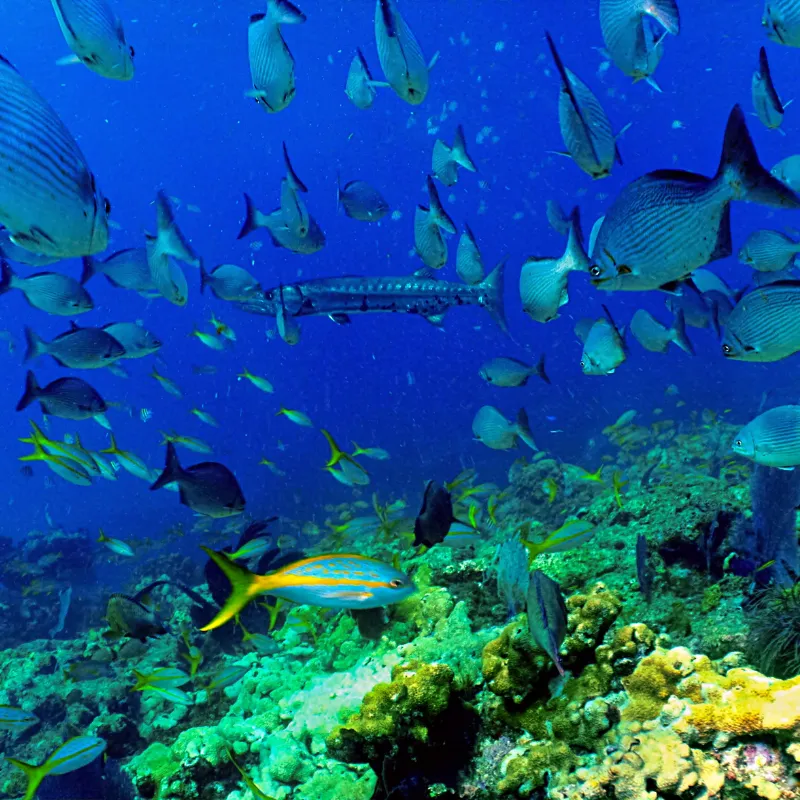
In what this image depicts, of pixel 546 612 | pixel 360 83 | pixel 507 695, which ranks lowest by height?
pixel 507 695

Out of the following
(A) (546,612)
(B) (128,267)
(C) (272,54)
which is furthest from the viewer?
(B) (128,267)

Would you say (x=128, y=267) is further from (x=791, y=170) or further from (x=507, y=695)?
(x=791, y=170)

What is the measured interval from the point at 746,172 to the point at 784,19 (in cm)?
234

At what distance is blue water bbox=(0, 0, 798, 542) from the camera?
37625 mm

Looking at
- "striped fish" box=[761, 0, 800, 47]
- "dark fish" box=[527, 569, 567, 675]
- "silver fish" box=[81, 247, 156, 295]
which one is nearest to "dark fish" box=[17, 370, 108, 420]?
"silver fish" box=[81, 247, 156, 295]

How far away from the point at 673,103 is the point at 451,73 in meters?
24.5

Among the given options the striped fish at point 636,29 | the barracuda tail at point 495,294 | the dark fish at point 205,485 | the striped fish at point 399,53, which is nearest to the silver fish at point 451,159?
the barracuda tail at point 495,294

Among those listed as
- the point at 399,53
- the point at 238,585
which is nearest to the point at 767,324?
the point at 399,53

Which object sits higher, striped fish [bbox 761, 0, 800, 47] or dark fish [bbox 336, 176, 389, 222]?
striped fish [bbox 761, 0, 800, 47]

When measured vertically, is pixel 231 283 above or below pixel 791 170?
below

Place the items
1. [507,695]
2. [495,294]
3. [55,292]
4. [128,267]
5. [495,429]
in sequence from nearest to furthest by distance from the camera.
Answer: [507,695] < [55,292] < [495,294] < [495,429] < [128,267]

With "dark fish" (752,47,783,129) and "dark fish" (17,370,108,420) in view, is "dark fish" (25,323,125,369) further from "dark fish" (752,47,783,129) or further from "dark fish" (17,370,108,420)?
"dark fish" (752,47,783,129)

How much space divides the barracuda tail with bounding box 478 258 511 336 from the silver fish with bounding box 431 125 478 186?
122cm

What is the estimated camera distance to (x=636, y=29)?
348 cm
